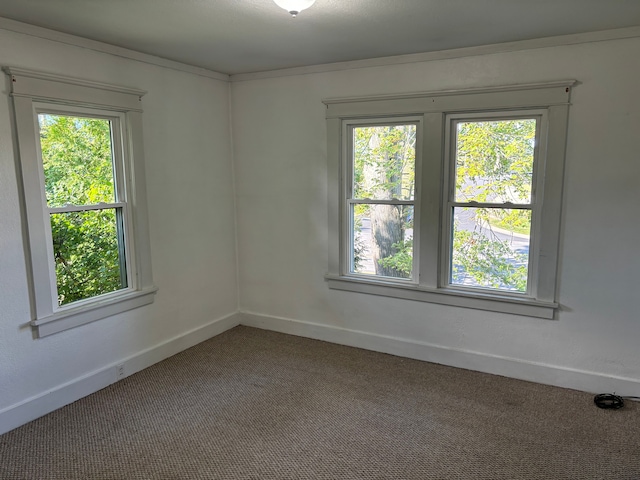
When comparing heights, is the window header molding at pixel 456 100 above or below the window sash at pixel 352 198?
above

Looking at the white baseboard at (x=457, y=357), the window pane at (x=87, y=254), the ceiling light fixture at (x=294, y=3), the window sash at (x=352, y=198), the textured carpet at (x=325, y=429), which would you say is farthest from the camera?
the window sash at (x=352, y=198)

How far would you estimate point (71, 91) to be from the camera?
302cm

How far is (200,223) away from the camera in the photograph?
4.20 m

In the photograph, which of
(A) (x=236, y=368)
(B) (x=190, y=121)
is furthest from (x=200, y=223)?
(A) (x=236, y=368)

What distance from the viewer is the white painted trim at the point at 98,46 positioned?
2.74m

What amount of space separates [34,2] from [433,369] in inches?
141

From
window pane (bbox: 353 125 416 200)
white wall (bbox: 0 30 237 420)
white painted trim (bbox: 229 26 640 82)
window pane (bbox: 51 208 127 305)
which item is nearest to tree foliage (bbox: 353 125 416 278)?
window pane (bbox: 353 125 416 200)

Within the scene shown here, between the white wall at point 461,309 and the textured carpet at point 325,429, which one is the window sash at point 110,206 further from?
the white wall at point 461,309

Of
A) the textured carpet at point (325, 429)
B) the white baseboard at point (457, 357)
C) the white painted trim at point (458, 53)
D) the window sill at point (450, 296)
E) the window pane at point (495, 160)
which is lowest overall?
the textured carpet at point (325, 429)

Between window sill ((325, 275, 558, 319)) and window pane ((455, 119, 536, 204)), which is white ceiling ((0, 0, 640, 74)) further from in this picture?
window sill ((325, 275, 558, 319))

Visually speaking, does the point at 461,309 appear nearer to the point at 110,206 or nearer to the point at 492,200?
the point at 492,200

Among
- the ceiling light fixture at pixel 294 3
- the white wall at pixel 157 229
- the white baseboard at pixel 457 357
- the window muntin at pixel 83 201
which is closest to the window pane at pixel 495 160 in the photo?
the white baseboard at pixel 457 357

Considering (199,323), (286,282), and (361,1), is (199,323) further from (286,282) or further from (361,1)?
(361,1)

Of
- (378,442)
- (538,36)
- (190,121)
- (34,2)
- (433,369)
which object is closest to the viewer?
(34,2)
